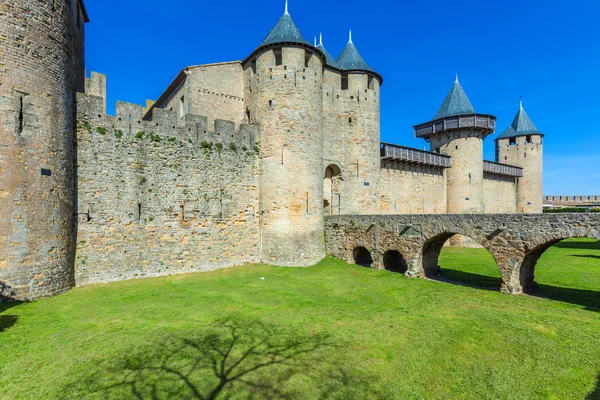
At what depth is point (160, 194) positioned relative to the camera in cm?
1351

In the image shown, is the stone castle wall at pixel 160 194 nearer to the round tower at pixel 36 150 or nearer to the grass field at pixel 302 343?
the round tower at pixel 36 150

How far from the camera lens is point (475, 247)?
932 inches

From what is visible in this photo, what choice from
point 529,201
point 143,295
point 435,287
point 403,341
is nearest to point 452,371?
point 403,341

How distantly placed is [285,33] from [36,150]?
39.6 feet

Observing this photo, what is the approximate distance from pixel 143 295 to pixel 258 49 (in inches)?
501

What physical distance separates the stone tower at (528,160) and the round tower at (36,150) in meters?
38.3

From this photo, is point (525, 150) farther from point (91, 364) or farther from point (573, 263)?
point (91, 364)

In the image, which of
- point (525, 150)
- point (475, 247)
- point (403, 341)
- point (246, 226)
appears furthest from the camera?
point (525, 150)

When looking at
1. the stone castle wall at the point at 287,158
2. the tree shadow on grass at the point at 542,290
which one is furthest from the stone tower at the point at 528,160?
the stone castle wall at the point at 287,158

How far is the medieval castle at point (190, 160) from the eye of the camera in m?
9.71

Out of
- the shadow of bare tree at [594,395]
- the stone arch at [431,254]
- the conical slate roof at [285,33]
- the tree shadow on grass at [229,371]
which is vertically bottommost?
the tree shadow on grass at [229,371]

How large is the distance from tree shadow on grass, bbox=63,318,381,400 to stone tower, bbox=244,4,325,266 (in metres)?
8.60

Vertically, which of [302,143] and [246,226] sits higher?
[302,143]

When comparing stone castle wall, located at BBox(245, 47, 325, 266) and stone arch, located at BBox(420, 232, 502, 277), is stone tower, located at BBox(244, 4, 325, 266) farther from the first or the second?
stone arch, located at BBox(420, 232, 502, 277)
